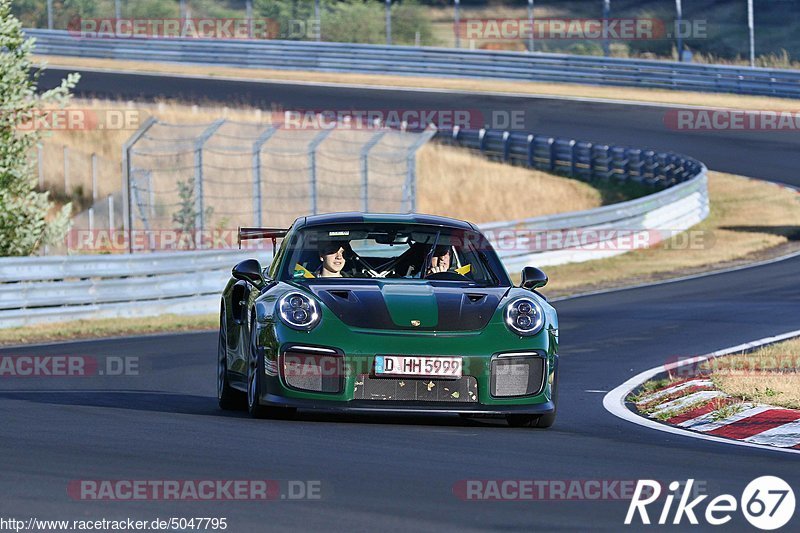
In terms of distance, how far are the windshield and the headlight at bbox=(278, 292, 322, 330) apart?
0.70 metres

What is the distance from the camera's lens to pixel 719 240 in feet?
87.0

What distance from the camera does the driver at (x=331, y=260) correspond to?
31.4 ft

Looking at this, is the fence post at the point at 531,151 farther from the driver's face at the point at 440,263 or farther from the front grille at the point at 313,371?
the front grille at the point at 313,371

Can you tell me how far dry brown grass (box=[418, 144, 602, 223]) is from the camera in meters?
32.3

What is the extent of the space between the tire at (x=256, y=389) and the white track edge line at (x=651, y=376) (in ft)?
7.74

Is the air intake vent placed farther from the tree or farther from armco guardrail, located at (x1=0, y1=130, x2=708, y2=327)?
the tree

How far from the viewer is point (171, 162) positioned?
32.9m

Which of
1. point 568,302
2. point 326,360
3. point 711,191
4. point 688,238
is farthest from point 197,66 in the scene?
point 326,360

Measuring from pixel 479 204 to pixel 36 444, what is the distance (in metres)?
25.6

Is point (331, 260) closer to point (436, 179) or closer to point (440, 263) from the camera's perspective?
point (440, 263)

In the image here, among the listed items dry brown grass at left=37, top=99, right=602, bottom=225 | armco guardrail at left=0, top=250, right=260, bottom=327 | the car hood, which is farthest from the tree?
the car hood

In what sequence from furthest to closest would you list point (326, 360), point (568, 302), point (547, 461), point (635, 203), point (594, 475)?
point (635, 203)
point (568, 302)
point (326, 360)
point (547, 461)
point (594, 475)

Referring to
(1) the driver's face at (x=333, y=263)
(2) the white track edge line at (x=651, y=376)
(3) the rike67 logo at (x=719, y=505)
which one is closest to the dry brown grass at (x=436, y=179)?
(2) the white track edge line at (x=651, y=376)

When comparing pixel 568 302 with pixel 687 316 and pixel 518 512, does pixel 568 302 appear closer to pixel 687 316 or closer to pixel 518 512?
pixel 687 316
